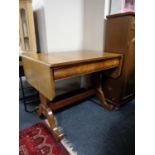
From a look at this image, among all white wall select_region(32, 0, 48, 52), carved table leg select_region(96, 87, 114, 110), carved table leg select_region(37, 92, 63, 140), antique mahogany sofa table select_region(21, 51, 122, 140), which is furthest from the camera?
carved table leg select_region(96, 87, 114, 110)

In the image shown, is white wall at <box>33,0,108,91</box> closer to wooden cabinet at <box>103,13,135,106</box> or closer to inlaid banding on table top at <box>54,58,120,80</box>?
wooden cabinet at <box>103,13,135,106</box>

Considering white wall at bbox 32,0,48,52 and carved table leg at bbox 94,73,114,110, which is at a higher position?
white wall at bbox 32,0,48,52

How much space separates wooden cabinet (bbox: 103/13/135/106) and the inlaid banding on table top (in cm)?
21

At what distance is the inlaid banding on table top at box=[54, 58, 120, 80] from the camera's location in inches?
42.4

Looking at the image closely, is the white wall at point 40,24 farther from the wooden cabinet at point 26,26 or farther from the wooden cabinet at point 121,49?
the wooden cabinet at point 121,49

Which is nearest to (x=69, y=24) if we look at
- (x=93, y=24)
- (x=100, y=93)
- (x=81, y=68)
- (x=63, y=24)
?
(x=63, y=24)

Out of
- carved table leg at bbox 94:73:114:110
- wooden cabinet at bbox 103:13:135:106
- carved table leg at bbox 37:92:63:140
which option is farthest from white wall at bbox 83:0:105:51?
carved table leg at bbox 37:92:63:140

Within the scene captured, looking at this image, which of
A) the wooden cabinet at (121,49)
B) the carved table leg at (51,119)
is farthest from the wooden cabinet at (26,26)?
the wooden cabinet at (121,49)

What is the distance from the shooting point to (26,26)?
5.54ft

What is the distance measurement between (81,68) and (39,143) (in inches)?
33.2

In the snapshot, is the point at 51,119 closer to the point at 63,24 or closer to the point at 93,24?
the point at 63,24

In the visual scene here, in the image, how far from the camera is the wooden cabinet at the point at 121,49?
151 cm
